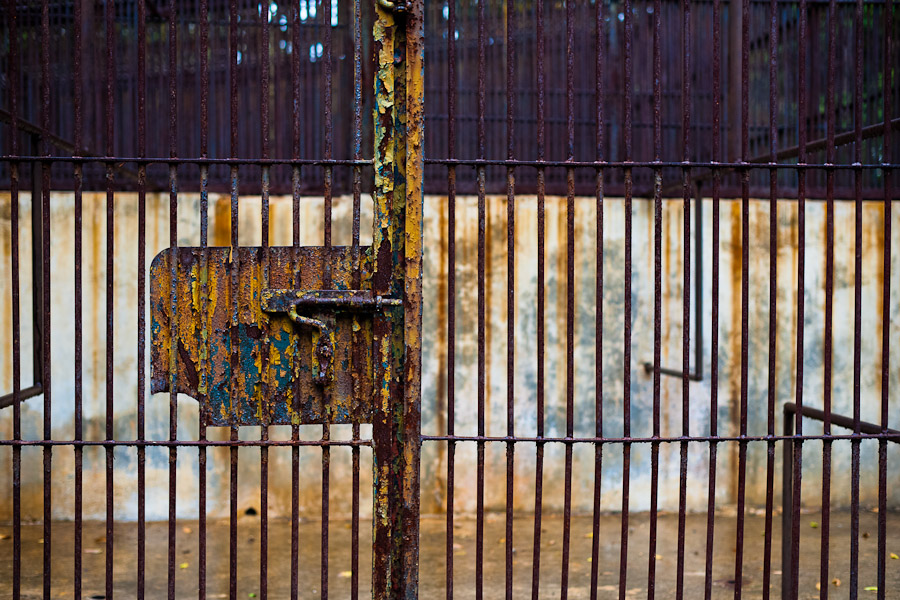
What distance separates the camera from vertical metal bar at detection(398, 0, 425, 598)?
6.59 ft

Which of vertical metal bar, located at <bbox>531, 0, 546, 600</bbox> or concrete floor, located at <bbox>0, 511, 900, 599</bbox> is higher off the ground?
vertical metal bar, located at <bbox>531, 0, 546, 600</bbox>

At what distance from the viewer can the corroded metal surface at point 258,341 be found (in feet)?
6.66

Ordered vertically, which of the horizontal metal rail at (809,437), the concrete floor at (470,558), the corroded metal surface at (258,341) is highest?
the corroded metal surface at (258,341)

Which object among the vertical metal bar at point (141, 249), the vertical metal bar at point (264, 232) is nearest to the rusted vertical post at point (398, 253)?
the vertical metal bar at point (264, 232)

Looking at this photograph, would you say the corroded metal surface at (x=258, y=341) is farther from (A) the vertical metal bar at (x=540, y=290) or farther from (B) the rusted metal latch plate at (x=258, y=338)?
(A) the vertical metal bar at (x=540, y=290)

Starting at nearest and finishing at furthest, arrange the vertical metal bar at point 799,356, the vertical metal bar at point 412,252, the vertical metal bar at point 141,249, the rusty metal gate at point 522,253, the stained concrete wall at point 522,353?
1. the vertical metal bar at point 412,252
2. the vertical metal bar at point 141,249
3. the vertical metal bar at point 799,356
4. the rusty metal gate at point 522,253
5. the stained concrete wall at point 522,353

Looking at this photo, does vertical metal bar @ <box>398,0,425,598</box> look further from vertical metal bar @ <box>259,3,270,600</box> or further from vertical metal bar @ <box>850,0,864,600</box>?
vertical metal bar @ <box>850,0,864,600</box>

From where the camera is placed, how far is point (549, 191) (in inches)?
206

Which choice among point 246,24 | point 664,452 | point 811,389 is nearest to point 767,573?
point 664,452

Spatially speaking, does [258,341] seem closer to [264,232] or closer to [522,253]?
[264,232]

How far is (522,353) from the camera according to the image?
528 cm

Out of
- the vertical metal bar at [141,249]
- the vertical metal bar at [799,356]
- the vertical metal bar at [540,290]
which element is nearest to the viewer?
the vertical metal bar at [141,249]

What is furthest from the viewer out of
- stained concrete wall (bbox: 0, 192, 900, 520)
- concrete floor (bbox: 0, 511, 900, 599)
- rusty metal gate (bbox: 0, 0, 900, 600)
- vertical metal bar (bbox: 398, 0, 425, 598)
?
stained concrete wall (bbox: 0, 192, 900, 520)

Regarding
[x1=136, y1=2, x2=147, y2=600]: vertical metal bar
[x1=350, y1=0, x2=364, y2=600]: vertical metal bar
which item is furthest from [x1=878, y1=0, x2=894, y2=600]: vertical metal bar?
[x1=136, y1=2, x2=147, y2=600]: vertical metal bar
